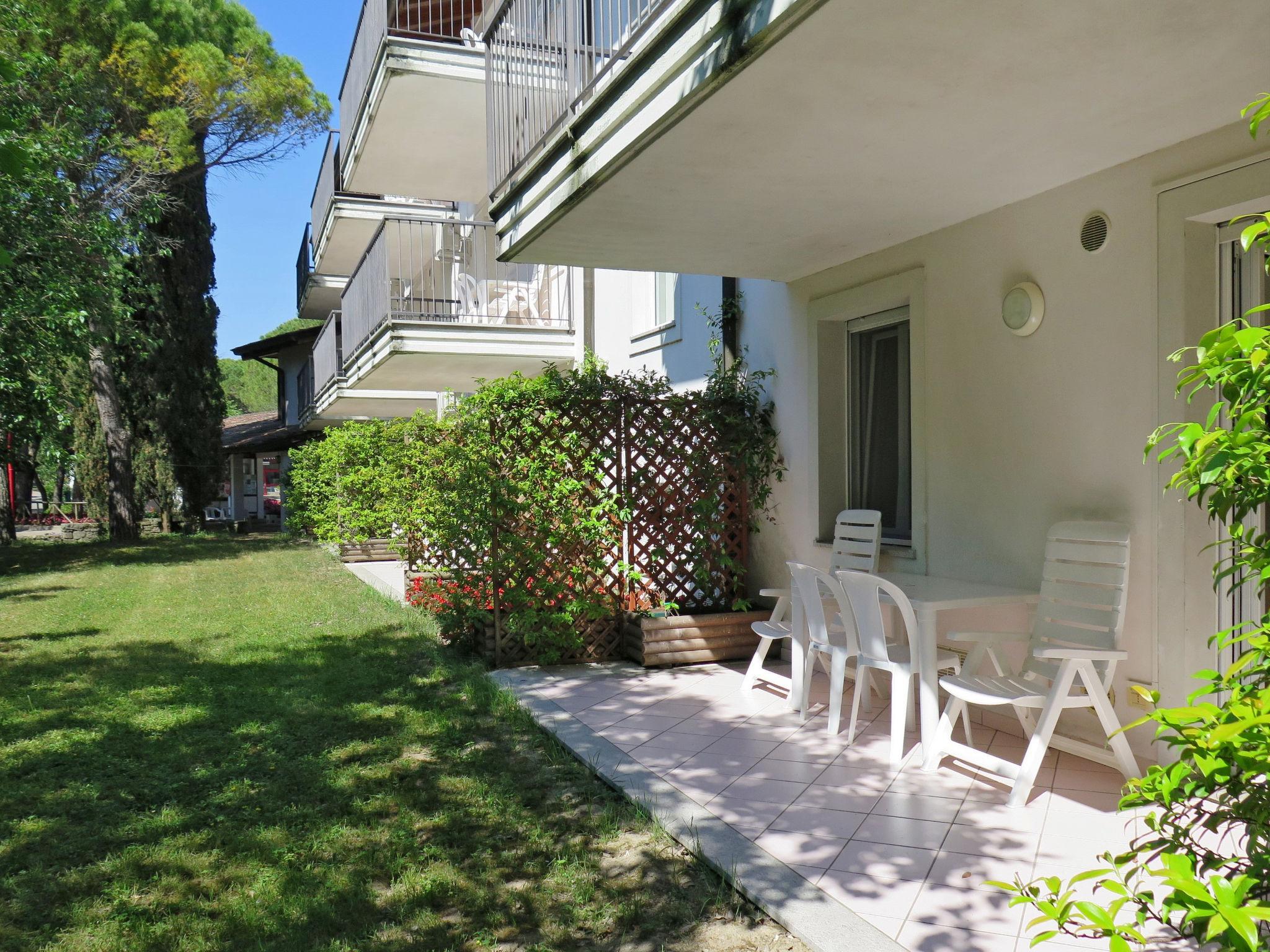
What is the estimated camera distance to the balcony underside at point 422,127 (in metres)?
8.12

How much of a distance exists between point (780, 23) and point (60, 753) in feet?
16.6

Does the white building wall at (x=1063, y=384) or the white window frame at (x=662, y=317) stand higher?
the white window frame at (x=662, y=317)

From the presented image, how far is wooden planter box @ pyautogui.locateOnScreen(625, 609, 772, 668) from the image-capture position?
6.73 metres

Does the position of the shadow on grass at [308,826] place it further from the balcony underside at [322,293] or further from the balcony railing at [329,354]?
the balcony underside at [322,293]

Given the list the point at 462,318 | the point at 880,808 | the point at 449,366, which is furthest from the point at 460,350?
the point at 880,808

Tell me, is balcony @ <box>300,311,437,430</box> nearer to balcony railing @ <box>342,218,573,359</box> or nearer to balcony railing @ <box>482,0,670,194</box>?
balcony railing @ <box>342,218,573,359</box>

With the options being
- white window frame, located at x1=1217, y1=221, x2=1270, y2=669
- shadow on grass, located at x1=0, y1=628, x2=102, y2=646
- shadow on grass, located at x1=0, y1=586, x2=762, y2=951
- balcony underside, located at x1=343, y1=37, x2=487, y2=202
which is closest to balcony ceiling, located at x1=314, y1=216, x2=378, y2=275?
balcony underside, located at x1=343, y1=37, x2=487, y2=202

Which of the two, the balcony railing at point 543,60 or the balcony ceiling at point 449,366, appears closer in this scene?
the balcony railing at point 543,60

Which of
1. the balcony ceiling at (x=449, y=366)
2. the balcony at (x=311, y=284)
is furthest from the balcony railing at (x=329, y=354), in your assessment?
the balcony ceiling at (x=449, y=366)

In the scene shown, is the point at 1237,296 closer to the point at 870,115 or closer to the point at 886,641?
the point at 870,115

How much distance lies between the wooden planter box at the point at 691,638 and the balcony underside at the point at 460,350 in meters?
3.84

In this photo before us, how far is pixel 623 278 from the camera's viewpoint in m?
9.98

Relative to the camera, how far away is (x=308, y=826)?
3.87m

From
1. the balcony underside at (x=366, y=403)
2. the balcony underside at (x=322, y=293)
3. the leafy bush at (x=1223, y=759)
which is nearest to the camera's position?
the leafy bush at (x=1223, y=759)
